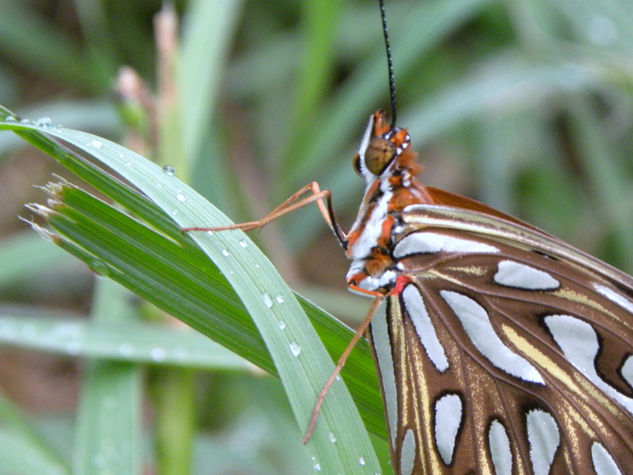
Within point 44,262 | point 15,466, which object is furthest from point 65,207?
point 44,262

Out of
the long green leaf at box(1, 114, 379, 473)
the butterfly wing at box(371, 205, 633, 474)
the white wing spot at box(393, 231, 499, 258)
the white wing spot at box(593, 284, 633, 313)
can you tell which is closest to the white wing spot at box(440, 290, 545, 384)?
the butterfly wing at box(371, 205, 633, 474)

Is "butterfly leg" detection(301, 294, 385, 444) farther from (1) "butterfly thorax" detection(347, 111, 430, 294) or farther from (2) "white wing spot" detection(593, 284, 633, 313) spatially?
(2) "white wing spot" detection(593, 284, 633, 313)

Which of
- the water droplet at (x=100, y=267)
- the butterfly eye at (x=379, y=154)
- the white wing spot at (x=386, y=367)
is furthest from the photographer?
the butterfly eye at (x=379, y=154)

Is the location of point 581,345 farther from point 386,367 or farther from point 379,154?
point 379,154

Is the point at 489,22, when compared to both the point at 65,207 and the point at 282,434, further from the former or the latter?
the point at 65,207

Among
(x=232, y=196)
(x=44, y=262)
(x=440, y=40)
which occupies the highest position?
(x=440, y=40)

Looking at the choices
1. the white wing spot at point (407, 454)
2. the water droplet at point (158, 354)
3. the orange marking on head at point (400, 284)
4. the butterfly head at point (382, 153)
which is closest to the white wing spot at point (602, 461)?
the white wing spot at point (407, 454)

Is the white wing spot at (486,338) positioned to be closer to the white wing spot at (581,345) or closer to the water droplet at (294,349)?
the white wing spot at (581,345)
